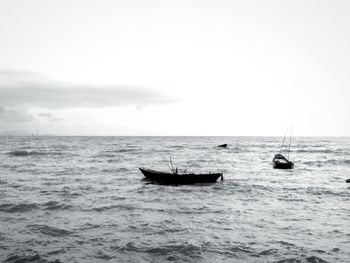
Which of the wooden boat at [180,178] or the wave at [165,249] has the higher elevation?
the wooden boat at [180,178]

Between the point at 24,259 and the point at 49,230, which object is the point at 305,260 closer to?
the point at 24,259

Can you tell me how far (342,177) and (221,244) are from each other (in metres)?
31.0

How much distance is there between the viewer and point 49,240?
13.9 m

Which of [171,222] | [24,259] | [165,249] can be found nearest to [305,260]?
[165,249]

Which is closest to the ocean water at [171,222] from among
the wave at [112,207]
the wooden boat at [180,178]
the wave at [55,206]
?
the wave at [55,206]

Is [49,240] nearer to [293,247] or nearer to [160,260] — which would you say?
[160,260]

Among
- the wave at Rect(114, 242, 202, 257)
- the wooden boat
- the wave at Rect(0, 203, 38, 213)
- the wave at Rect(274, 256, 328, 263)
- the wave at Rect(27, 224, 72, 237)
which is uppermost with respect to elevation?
the wooden boat

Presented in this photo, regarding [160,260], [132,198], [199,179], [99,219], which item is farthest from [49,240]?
[199,179]

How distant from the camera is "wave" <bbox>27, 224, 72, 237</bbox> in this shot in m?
14.7

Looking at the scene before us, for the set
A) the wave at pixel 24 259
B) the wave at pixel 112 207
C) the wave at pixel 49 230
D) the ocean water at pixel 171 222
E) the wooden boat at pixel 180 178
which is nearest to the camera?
the wave at pixel 24 259

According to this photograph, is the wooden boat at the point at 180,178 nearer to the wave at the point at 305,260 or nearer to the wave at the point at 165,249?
the wave at the point at 165,249

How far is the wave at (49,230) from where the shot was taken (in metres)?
14.7

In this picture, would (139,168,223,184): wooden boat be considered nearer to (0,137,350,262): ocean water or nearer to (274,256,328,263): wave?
(0,137,350,262): ocean water

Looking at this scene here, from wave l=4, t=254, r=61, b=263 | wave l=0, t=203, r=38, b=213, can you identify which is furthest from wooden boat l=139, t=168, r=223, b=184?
wave l=4, t=254, r=61, b=263
